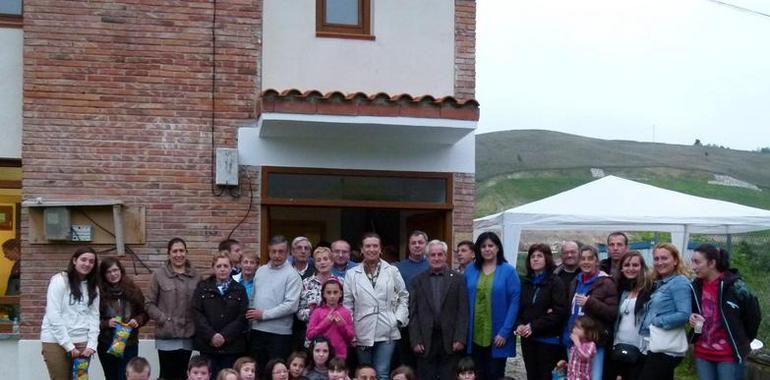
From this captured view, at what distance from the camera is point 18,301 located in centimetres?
1019

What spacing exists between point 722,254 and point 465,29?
421 cm

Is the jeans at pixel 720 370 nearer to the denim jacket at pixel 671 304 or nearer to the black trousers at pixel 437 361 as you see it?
the denim jacket at pixel 671 304

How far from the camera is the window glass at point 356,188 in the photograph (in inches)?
404

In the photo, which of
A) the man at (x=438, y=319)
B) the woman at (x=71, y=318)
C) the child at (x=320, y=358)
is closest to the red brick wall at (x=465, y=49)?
the man at (x=438, y=319)

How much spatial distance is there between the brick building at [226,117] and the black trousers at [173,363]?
58.8 inches

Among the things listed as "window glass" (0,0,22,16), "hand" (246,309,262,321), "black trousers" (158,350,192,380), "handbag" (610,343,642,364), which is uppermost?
"window glass" (0,0,22,16)

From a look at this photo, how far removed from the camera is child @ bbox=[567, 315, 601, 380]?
25.7 ft

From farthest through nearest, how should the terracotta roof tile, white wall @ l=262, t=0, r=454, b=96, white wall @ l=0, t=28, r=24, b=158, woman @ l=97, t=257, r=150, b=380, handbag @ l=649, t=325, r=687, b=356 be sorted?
white wall @ l=262, t=0, r=454, b=96 → white wall @ l=0, t=28, r=24, b=158 → the terracotta roof tile → woman @ l=97, t=257, r=150, b=380 → handbag @ l=649, t=325, r=687, b=356

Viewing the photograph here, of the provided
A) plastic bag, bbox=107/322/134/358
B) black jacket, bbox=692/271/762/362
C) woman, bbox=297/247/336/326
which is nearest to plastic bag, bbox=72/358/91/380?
plastic bag, bbox=107/322/134/358

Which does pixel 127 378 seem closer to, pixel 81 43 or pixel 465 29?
pixel 81 43

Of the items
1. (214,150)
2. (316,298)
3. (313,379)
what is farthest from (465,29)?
(313,379)

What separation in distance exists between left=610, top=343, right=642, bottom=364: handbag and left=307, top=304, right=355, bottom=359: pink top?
2.21 meters

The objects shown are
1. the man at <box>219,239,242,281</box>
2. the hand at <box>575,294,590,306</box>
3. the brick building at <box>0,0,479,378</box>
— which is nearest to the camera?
the hand at <box>575,294,590,306</box>

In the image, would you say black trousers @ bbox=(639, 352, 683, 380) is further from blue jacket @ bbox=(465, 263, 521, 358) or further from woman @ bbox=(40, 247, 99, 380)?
woman @ bbox=(40, 247, 99, 380)
